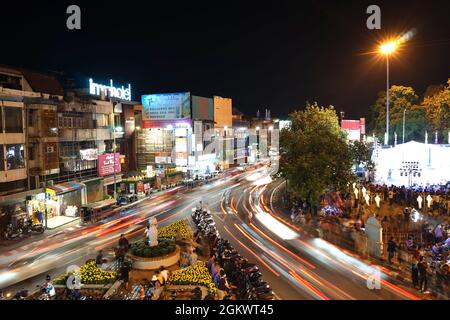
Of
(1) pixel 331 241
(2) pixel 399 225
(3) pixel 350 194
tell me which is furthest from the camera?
(3) pixel 350 194

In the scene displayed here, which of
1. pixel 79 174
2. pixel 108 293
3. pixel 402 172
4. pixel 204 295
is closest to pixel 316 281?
pixel 204 295

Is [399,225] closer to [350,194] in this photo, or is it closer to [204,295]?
[350,194]

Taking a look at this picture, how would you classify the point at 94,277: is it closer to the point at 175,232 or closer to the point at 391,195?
the point at 175,232

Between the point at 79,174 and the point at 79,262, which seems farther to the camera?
the point at 79,174

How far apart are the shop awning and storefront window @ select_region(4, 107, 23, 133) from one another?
5384 mm

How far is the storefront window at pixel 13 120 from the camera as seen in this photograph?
28438 millimetres

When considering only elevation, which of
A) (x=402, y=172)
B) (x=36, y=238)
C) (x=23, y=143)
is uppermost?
(x=23, y=143)

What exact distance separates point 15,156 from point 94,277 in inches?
687

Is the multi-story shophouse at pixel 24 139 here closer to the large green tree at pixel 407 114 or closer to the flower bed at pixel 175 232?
the flower bed at pixel 175 232

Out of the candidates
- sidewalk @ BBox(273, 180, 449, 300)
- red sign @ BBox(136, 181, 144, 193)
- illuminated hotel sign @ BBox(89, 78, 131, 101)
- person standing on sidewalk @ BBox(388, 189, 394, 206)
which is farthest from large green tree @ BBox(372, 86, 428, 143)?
sidewalk @ BBox(273, 180, 449, 300)

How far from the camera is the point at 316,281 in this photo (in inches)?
645

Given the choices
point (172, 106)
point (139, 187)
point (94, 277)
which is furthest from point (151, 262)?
point (172, 106)

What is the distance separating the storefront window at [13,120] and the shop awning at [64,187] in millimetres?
5384

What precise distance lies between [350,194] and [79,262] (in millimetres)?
25763
